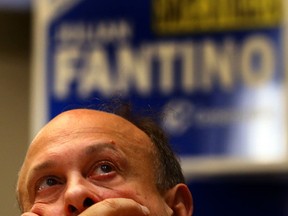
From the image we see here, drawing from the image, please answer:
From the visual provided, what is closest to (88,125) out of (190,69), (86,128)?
(86,128)

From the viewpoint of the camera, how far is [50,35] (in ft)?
8.50

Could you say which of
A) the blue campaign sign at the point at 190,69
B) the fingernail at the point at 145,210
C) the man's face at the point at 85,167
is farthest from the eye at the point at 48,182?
the blue campaign sign at the point at 190,69

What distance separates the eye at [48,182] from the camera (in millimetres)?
1050

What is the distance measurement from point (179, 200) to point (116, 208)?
0.17 meters

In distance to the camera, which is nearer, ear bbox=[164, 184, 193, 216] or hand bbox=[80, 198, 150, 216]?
hand bbox=[80, 198, 150, 216]

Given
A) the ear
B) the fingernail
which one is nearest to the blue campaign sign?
the ear

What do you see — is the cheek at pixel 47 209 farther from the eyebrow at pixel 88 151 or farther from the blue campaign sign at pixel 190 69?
the blue campaign sign at pixel 190 69

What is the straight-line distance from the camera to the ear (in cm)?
113

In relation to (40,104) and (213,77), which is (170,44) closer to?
(213,77)

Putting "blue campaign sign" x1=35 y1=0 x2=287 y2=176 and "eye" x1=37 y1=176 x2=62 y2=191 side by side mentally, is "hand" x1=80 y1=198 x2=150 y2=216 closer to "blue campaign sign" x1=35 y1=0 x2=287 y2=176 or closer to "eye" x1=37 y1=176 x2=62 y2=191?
"eye" x1=37 y1=176 x2=62 y2=191

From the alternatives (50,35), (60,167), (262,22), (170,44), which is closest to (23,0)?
(50,35)

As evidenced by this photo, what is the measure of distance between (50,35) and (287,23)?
2.20 feet

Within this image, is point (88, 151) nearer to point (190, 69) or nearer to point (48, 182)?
point (48, 182)

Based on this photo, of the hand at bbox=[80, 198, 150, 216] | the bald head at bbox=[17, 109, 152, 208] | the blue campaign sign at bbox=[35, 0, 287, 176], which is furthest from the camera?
the blue campaign sign at bbox=[35, 0, 287, 176]
